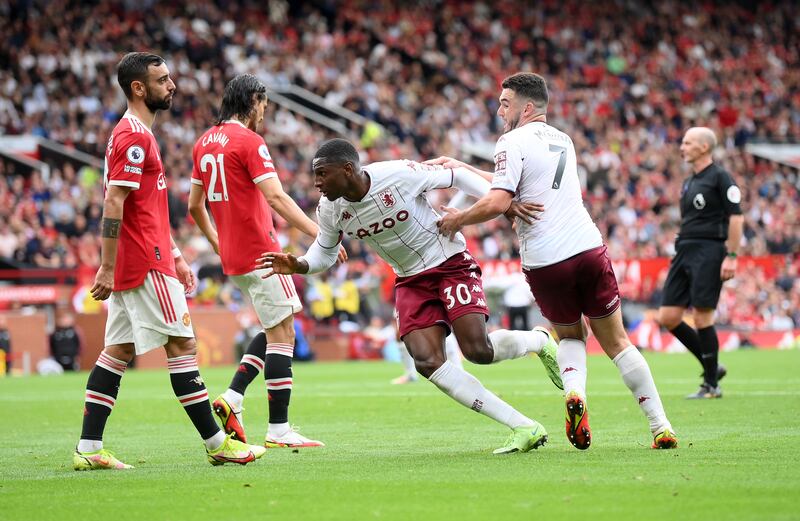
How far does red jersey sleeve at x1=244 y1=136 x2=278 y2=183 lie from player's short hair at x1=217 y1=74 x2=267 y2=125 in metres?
0.38

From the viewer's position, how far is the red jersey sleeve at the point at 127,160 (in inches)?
285

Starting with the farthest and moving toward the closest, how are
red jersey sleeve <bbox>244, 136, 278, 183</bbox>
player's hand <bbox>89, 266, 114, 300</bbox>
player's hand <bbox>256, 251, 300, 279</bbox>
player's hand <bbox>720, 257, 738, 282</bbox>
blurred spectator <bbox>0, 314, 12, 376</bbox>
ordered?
blurred spectator <bbox>0, 314, 12, 376</bbox> → player's hand <bbox>720, 257, 738, 282</bbox> → red jersey sleeve <bbox>244, 136, 278, 183</bbox> → player's hand <bbox>256, 251, 300, 279</bbox> → player's hand <bbox>89, 266, 114, 300</bbox>

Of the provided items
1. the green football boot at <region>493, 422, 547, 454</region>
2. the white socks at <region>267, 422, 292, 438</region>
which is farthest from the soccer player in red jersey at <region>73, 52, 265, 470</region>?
the green football boot at <region>493, 422, 547, 454</region>

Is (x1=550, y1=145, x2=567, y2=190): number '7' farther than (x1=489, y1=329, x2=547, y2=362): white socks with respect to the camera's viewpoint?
No

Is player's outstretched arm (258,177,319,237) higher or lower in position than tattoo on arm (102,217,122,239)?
higher

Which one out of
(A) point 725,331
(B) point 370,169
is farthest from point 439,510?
(A) point 725,331

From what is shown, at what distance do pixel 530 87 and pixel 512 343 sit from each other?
5.40 ft

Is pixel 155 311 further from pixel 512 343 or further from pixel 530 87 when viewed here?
pixel 530 87

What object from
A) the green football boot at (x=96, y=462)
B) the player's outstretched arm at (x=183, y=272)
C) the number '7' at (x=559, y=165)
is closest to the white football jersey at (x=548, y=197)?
the number '7' at (x=559, y=165)

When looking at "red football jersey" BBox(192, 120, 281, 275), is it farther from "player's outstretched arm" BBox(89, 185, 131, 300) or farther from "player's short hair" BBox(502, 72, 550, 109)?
"player's short hair" BBox(502, 72, 550, 109)

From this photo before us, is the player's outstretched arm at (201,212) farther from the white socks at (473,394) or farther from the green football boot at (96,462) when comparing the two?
the white socks at (473,394)

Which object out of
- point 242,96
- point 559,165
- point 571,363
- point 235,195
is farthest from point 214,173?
point 571,363

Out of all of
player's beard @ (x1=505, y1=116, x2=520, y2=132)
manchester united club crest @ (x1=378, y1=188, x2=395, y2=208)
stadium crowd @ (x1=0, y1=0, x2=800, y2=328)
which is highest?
stadium crowd @ (x1=0, y1=0, x2=800, y2=328)

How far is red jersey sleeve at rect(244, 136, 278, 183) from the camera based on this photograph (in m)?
8.43
